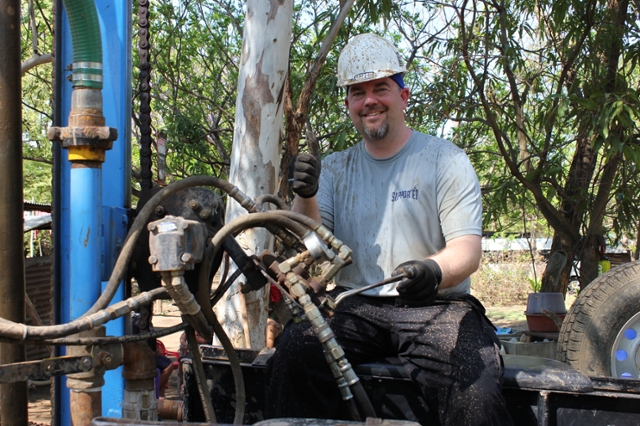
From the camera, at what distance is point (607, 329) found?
3092 mm

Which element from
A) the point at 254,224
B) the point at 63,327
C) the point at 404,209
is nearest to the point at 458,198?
the point at 404,209

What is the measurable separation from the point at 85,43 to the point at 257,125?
254cm

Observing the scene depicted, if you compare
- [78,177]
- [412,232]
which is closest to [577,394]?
[412,232]

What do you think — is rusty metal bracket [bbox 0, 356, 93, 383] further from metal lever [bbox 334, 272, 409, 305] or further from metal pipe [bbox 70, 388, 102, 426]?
metal lever [bbox 334, 272, 409, 305]

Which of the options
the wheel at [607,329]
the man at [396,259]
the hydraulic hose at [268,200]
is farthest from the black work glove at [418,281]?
the wheel at [607,329]

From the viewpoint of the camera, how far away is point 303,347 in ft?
7.61

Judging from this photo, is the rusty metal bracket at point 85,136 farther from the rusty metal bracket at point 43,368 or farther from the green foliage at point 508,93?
the green foliage at point 508,93

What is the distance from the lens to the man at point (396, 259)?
212 centimetres

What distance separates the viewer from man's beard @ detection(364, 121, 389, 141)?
2.67m

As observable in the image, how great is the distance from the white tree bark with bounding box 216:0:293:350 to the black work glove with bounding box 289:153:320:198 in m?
1.67

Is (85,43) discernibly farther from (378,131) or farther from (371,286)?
(378,131)

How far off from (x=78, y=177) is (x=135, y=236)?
7.8 inches

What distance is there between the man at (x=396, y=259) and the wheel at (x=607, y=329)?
34.4 inches

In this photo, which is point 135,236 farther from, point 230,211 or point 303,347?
point 230,211
